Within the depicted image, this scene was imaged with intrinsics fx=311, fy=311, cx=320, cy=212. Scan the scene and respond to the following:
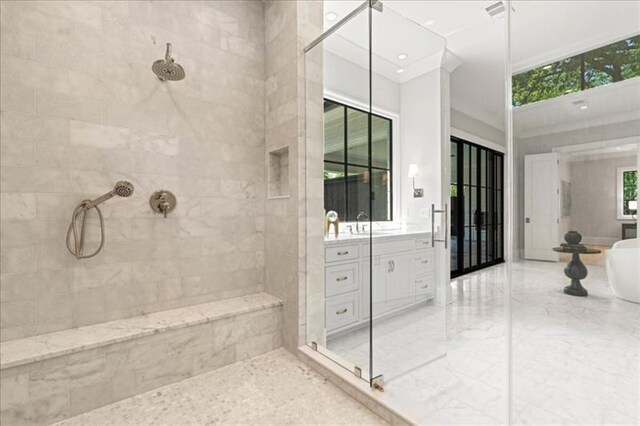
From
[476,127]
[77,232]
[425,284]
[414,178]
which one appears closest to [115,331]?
[77,232]

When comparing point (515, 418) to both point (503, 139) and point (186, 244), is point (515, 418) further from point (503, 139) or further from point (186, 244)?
point (186, 244)

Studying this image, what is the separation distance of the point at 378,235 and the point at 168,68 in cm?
182

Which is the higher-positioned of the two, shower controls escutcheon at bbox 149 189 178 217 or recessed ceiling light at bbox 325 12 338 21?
recessed ceiling light at bbox 325 12 338 21

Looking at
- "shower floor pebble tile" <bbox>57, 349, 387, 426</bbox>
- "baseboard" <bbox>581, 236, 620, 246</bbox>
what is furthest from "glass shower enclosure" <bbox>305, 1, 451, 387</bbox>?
"baseboard" <bbox>581, 236, 620, 246</bbox>

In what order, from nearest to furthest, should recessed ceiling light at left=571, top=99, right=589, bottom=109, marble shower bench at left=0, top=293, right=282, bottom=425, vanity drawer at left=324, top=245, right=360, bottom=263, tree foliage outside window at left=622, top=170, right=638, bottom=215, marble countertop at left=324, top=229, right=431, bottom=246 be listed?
tree foliage outside window at left=622, top=170, right=638, bottom=215 < recessed ceiling light at left=571, top=99, right=589, bottom=109 < marble shower bench at left=0, top=293, right=282, bottom=425 < marble countertop at left=324, top=229, right=431, bottom=246 < vanity drawer at left=324, top=245, right=360, bottom=263

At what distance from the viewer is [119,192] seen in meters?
2.00

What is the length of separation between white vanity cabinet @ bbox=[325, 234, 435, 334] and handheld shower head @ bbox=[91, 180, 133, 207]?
144 centimetres

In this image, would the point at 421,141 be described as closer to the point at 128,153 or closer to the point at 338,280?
the point at 338,280

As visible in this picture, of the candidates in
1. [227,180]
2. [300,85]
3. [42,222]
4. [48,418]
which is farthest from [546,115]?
[48,418]

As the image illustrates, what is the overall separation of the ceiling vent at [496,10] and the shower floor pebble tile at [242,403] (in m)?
2.28

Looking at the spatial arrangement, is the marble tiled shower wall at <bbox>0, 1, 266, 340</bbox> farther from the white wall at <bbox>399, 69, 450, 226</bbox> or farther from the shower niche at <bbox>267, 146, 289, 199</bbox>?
the white wall at <bbox>399, 69, 450, 226</bbox>

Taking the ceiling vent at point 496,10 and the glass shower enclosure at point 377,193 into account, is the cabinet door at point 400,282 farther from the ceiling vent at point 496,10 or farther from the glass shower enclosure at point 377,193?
the ceiling vent at point 496,10

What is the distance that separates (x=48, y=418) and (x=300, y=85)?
255 centimetres

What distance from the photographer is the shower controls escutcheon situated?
2236 millimetres
